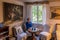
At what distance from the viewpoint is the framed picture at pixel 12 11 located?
4.61m

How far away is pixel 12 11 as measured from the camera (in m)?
5.18

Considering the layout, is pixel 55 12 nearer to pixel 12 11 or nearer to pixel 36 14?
pixel 36 14

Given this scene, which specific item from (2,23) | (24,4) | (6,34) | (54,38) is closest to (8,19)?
(2,23)

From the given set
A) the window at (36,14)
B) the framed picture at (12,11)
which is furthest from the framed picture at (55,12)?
the framed picture at (12,11)

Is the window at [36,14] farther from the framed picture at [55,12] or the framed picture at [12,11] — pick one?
the framed picture at [12,11]

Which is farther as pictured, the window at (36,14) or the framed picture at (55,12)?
the window at (36,14)

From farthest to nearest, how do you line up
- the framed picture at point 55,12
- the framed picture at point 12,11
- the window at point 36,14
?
the window at point 36,14 → the framed picture at point 55,12 → the framed picture at point 12,11

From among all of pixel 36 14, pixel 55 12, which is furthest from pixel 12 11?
pixel 55 12

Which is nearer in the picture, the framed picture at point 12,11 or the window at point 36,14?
the framed picture at point 12,11

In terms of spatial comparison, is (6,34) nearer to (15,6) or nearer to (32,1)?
(15,6)

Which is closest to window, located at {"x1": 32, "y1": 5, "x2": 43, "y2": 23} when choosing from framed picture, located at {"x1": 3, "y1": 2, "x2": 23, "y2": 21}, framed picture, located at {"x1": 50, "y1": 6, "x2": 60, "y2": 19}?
framed picture, located at {"x1": 50, "y1": 6, "x2": 60, "y2": 19}

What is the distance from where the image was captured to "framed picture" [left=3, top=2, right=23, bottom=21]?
15.1 feet

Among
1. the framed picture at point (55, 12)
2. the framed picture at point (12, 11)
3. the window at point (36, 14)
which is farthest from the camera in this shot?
the window at point (36, 14)

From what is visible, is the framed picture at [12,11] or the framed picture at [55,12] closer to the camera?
the framed picture at [12,11]
